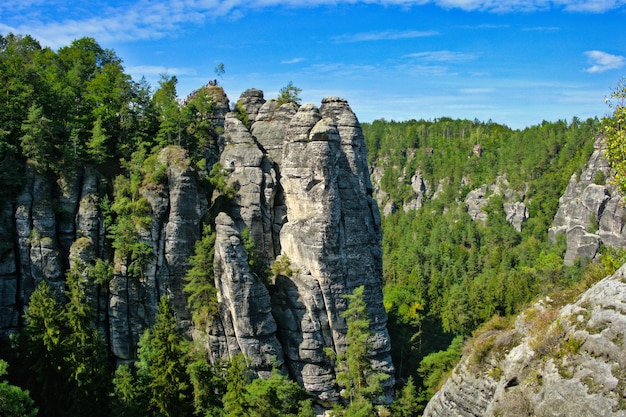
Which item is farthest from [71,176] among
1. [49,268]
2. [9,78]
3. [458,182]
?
[458,182]

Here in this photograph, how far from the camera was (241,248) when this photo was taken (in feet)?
116

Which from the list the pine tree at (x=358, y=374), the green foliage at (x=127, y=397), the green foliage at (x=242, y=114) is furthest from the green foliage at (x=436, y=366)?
the green foliage at (x=242, y=114)

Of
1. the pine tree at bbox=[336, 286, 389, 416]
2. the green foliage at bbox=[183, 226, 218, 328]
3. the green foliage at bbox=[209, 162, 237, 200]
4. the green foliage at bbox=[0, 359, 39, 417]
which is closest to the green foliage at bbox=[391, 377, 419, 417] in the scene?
the pine tree at bbox=[336, 286, 389, 416]

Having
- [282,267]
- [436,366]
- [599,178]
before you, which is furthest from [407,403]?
[599,178]

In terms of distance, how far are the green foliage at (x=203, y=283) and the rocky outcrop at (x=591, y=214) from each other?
80195mm

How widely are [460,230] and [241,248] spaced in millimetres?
96298

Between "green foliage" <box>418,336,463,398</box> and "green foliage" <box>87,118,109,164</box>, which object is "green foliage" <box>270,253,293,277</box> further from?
"green foliage" <box>87,118,109,164</box>

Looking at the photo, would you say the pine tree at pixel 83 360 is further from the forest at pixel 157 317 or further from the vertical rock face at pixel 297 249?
the vertical rock face at pixel 297 249

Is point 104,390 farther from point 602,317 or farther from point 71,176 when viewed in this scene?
point 602,317

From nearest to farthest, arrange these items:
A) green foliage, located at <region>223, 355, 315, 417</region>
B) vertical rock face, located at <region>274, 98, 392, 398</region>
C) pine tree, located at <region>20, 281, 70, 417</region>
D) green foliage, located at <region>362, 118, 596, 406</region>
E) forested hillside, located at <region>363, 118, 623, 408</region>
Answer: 1. green foliage, located at <region>223, 355, 315, 417</region>
2. pine tree, located at <region>20, 281, 70, 417</region>
3. vertical rock face, located at <region>274, 98, 392, 398</region>
4. forested hillside, located at <region>363, 118, 623, 408</region>
5. green foliage, located at <region>362, 118, 596, 406</region>

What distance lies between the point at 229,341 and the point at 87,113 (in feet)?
70.3

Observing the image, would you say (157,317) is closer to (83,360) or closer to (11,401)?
(83,360)

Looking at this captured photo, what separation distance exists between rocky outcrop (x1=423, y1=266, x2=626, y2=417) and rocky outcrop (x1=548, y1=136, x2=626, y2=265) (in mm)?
85369

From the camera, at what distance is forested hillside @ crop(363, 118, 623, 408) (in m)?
56.0
